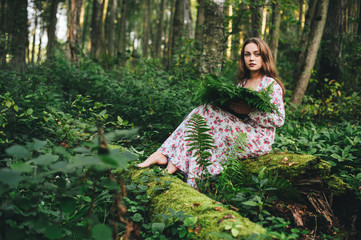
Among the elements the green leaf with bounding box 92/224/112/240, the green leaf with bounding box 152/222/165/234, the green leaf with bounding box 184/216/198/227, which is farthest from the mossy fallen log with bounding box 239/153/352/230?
the green leaf with bounding box 92/224/112/240

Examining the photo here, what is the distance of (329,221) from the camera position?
2189mm

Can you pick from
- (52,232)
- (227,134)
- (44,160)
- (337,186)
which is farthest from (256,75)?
(52,232)

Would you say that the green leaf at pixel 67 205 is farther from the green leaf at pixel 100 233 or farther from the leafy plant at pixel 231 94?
the leafy plant at pixel 231 94

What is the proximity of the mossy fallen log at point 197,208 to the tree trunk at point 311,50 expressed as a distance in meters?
6.25

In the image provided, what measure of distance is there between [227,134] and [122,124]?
1274mm

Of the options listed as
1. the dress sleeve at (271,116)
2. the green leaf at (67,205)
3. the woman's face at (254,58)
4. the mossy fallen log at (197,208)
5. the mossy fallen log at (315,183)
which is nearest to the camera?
the green leaf at (67,205)

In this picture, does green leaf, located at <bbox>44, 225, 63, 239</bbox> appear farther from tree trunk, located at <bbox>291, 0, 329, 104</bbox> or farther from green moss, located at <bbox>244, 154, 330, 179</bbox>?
tree trunk, located at <bbox>291, 0, 329, 104</bbox>

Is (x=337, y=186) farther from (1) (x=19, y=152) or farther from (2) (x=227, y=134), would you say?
(1) (x=19, y=152)

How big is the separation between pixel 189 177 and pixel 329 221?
1.40 metres

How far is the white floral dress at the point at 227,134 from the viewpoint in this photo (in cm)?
326

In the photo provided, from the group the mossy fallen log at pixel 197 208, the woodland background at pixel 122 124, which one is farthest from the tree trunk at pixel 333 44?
the mossy fallen log at pixel 197 208

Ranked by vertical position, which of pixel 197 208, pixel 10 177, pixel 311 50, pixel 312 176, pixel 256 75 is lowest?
pixel 197 208

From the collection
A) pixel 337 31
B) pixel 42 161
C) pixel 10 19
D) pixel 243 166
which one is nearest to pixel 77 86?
pixel 243 166

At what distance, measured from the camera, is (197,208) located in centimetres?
195
